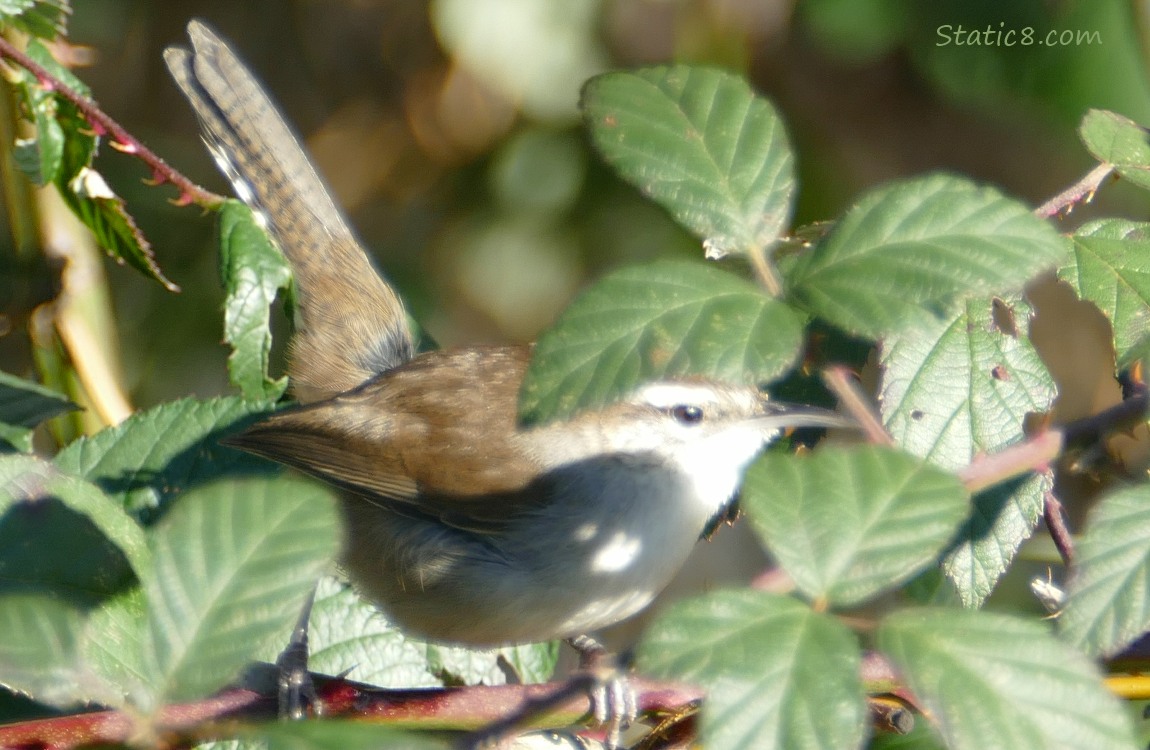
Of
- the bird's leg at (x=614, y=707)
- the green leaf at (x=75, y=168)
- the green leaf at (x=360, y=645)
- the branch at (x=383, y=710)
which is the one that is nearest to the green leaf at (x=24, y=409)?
the green leaf at (x=75, y=168)

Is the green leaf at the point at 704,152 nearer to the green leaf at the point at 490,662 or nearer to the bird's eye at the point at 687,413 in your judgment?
the bird's eye at the point at 687,413

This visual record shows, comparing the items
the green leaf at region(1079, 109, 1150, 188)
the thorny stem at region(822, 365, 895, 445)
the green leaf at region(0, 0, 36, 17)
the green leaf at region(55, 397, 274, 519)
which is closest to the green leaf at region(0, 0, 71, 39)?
the green leaf at region(0, 0, 36, 17)

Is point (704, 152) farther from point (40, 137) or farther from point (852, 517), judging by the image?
point (40, 137)

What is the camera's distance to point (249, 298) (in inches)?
94.5

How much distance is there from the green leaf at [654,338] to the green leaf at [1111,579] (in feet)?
1.18

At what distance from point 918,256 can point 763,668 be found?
0.48 meters

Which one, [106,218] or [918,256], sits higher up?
[106,218]

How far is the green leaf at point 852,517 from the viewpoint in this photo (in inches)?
41.6

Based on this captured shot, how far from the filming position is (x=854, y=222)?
1285mm

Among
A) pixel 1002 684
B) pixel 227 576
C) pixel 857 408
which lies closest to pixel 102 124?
pixel 227 576

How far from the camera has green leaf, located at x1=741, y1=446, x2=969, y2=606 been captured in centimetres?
106

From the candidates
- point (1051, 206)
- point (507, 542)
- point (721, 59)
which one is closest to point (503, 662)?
point (507, 542)

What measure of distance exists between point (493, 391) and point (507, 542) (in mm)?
384

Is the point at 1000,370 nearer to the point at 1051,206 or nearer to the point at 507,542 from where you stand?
the point at 1051,206
